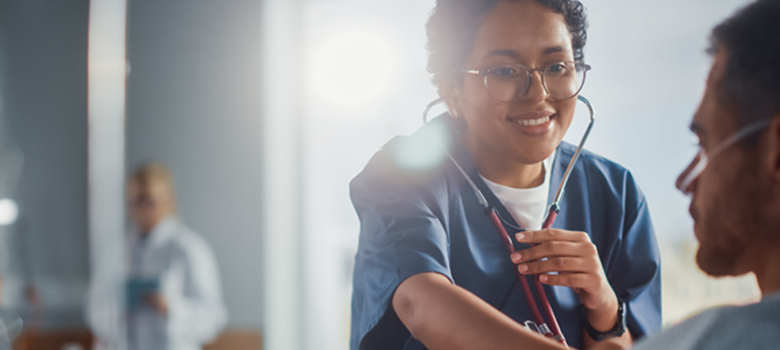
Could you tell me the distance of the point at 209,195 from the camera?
1635mm

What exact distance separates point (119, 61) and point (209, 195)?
19.7 inches

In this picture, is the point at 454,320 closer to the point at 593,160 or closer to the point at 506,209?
the point at 506,209

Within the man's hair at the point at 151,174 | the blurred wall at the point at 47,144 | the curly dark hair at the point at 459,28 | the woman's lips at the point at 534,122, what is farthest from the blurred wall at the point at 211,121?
the woman's lips at the point at 534,122

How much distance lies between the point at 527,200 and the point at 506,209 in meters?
0.02

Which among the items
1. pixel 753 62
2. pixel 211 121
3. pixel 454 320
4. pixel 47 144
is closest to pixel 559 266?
pixel 454 320

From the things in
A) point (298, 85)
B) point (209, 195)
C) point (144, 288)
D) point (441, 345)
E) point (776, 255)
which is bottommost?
point (144, 288)

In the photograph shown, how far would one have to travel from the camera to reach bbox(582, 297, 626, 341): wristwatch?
0.48 metres

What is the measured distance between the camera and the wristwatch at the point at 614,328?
478 millimetres

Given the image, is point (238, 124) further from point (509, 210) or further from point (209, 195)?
point (509, 210)

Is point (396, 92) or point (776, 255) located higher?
point (396, 92)

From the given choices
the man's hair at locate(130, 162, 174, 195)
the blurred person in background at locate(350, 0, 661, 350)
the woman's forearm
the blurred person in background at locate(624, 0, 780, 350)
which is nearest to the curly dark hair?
the blurred person in background at locate(350, 0, 661, 350)

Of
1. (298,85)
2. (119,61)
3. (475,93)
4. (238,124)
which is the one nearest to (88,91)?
(119,61)

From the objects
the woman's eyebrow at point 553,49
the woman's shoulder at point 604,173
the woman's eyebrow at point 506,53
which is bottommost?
the woman's shoulder at point 604,173

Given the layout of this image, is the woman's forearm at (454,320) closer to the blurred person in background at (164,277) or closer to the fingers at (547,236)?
the fingers at (547,236)
